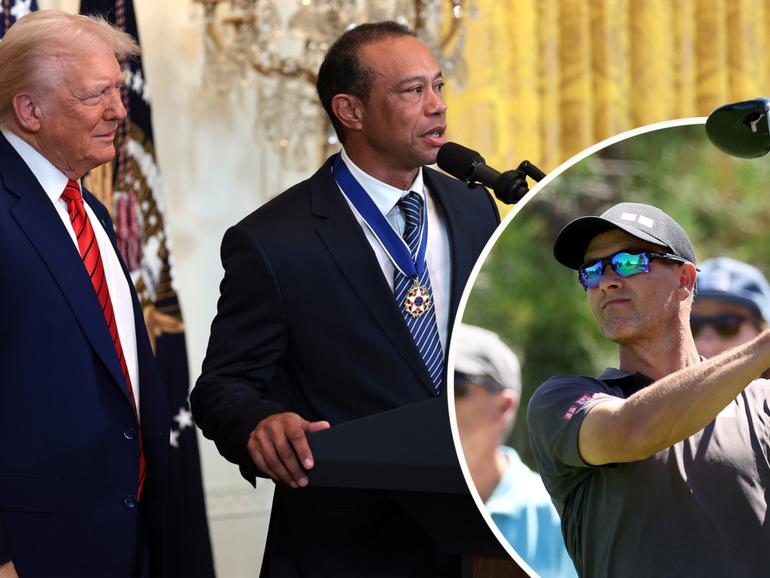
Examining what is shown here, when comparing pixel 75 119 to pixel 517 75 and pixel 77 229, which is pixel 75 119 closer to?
pixel 77 229

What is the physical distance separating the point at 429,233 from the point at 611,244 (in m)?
0.70

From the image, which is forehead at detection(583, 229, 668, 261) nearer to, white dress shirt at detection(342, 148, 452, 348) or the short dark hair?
white dress shirt at detection(342, 148, 452, 348)

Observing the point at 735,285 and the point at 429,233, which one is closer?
the point at 735,285

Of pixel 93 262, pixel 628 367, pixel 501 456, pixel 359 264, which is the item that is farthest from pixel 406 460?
pixel 93 262

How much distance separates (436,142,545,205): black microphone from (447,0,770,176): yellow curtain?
225cm

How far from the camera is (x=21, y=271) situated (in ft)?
5.44

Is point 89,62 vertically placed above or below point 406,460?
above

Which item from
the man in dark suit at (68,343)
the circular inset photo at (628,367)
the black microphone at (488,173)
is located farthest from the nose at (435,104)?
the circular inset photo at (628,367)

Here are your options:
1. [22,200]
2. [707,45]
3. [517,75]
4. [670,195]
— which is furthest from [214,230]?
[670,195]

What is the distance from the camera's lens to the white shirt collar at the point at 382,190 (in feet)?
6.20

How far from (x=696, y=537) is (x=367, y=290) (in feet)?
2.38

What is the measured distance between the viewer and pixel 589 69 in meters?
3.98

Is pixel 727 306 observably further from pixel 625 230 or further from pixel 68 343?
pixel 68 343

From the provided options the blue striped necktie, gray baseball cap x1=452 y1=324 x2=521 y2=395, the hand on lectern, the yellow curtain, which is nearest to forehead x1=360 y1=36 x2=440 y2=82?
the blue striped necktie
